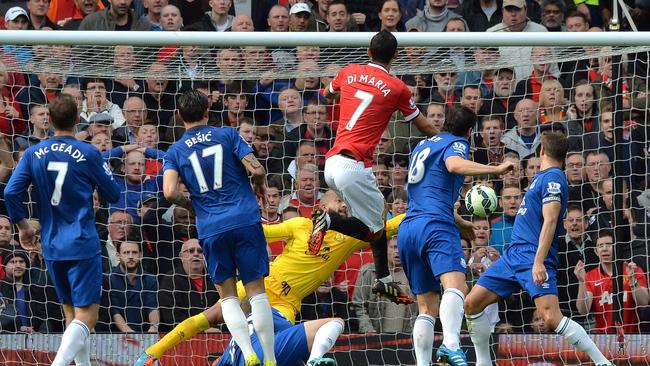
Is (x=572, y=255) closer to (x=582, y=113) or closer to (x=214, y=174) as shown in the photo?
(x=582, y=113)

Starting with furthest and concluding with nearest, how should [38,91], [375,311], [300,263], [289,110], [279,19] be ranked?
[279,19] → [38,91] → [289,110] → [375,311] → [300,263]

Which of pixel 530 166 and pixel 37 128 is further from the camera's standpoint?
pixel 37 128

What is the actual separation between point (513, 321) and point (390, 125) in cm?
225

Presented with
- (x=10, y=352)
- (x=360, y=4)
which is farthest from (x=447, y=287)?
(x=360, y=4)

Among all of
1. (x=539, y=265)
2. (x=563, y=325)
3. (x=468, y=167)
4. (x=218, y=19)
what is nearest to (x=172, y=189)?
(x=468, y=167)

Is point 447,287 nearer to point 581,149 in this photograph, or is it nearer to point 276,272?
point 276,272

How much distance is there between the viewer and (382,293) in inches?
439

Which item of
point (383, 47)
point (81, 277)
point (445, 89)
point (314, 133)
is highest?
point (383, 47)

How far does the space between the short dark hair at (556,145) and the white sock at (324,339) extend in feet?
7.03

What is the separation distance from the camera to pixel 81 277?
34.9 ft

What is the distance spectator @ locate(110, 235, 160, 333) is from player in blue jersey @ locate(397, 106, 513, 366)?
326 centimetres

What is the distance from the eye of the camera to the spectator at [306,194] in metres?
13.5

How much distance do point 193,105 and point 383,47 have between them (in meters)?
1.54

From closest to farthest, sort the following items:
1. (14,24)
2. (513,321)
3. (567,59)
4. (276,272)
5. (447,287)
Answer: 1. (447,287)
2. (276,272)
3. (567,59)
4. (513,321)
5. (14,24)
